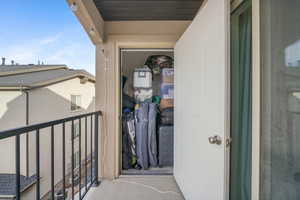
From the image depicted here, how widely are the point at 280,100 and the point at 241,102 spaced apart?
0.39 metres

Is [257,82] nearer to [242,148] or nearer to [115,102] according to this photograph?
[242,148]

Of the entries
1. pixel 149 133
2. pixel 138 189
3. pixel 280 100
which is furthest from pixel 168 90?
pixel 280 100

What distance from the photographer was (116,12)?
2381mm

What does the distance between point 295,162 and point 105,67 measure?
2.32 meters

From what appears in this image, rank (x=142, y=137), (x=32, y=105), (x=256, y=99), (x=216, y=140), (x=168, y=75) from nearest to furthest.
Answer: (x=256, y=99) < (x=216, y=140) < (x=142, y=137) < (x=168, y=75) < (x=32, y=105)

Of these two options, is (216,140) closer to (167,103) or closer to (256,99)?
(256,99)

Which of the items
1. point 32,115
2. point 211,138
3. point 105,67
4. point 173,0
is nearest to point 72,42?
point 32,115

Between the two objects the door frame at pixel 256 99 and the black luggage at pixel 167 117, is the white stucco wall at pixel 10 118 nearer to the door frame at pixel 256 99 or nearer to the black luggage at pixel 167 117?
the black luggage at pixel 167 117

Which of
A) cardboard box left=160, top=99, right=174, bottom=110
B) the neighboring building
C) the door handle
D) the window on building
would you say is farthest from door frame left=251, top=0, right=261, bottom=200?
the window on building

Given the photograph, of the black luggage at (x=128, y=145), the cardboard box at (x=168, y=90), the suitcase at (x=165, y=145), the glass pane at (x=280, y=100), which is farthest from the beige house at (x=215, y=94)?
the cardboard box at (x=168, y=90)

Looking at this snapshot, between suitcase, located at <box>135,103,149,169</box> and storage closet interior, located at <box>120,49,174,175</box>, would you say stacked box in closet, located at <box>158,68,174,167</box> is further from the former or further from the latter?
suitcase, located at <box>135,103,149,169</box>

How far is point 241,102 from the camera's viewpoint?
4.23 ft

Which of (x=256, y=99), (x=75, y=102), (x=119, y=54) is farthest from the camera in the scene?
(x=75, y=102)

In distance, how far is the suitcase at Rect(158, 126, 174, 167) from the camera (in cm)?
296
